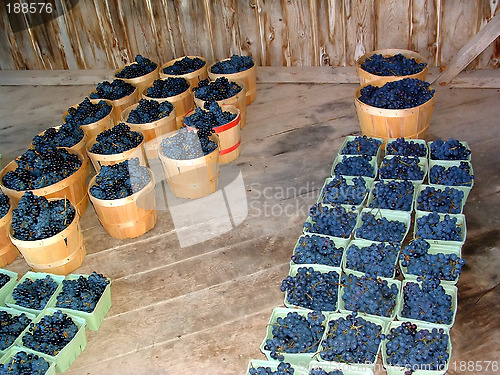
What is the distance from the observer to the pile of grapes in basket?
320 cm

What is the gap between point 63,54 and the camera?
25.7ft

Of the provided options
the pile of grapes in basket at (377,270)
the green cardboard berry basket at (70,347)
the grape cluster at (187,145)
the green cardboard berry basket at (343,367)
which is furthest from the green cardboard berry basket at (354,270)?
the green cardboard berry basket at (70,347)

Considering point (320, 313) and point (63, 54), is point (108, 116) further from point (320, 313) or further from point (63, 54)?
point (320, 313)

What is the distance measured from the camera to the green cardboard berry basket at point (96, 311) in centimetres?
380

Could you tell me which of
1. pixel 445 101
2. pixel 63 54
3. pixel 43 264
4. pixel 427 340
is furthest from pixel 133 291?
pixel 63 54

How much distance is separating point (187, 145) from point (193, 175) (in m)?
0.28

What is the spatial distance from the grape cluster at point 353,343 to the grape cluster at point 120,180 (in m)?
2.10

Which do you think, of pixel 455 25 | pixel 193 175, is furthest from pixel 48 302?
pixel 455 25

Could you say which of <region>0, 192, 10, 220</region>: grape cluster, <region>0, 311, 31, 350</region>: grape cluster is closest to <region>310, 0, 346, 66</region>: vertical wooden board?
<region>0, 192, 10, 220</region>: grape cluster

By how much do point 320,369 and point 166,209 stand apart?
8.08 ft

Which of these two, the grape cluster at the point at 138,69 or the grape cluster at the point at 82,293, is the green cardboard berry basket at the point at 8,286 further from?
the grape cluster at the point at 138,69

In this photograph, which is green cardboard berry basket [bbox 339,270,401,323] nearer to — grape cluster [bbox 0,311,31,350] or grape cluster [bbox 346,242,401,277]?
grape cluster [bbox 346,242,401,277]

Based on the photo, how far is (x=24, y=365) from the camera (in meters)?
3.36

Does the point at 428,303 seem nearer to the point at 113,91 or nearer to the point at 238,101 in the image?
the point at 238,101
